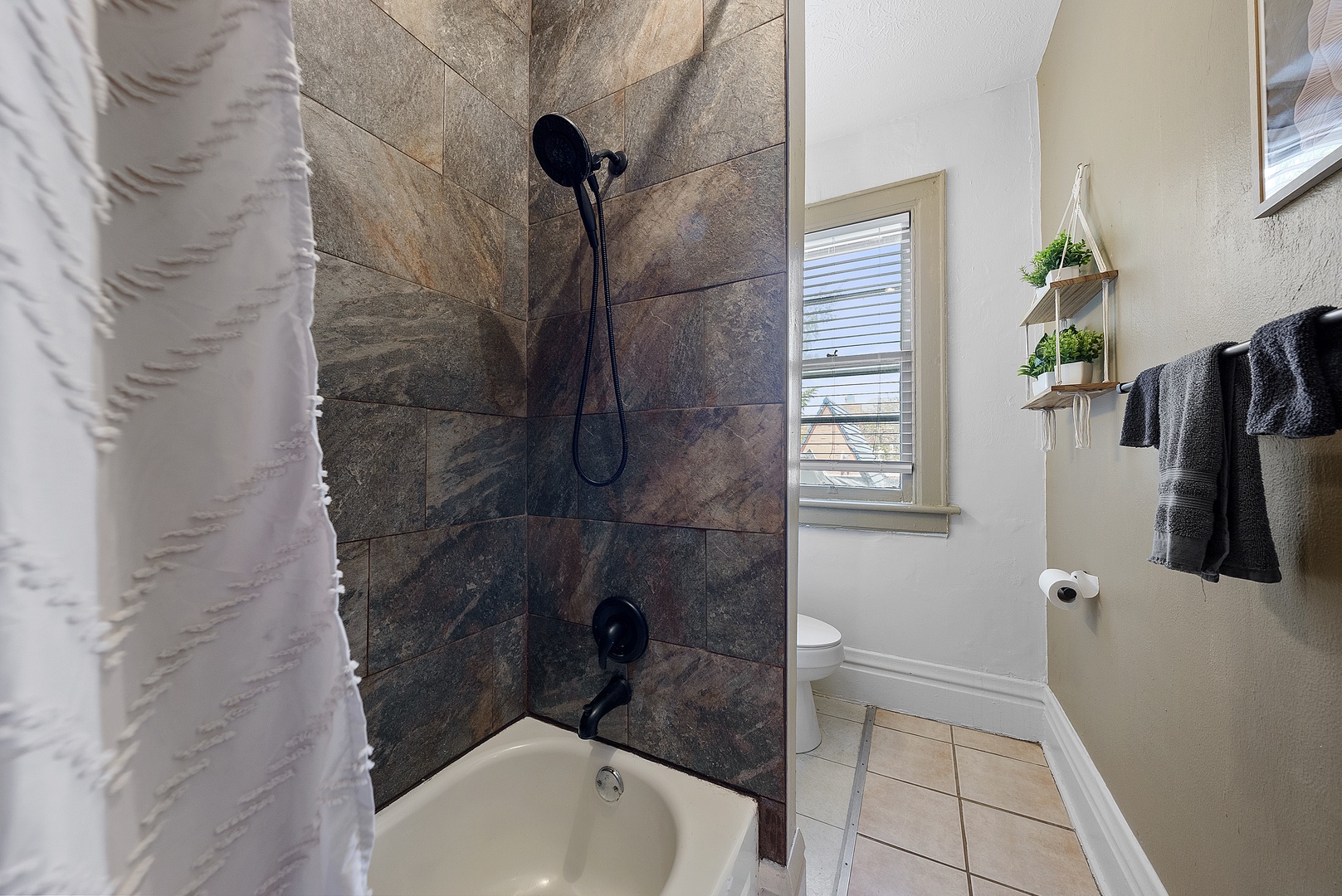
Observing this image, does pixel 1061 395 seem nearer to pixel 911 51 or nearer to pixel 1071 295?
pixel 1071 295

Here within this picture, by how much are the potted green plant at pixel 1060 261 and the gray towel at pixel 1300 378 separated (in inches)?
37.5

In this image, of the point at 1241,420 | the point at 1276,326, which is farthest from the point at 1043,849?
the point at 1276,326

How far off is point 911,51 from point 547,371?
191 centimetres

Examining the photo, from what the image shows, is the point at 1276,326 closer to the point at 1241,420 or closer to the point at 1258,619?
the point at 1241,420

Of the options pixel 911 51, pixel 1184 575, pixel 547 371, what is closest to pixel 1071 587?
pixel 1184 575

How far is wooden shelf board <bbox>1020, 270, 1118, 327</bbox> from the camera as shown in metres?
1.47

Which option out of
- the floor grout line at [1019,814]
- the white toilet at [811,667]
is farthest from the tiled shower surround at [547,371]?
the floor grout line at [1019,814]

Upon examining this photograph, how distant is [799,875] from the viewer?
1171 mm

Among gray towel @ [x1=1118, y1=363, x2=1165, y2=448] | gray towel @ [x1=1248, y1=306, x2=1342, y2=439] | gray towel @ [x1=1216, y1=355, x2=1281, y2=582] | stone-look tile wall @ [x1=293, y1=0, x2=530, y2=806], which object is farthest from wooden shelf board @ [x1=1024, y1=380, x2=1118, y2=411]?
stone-look tile wall @ [x1=293, y1=0, x2=530, y2=806]

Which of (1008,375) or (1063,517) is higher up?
(1008,375)

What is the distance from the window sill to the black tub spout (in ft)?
3.72

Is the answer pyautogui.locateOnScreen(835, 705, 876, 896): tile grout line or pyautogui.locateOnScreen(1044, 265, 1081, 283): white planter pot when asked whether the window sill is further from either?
pyautogui.locateOnScreen(1044, 265, 1081, 283): white planter pot

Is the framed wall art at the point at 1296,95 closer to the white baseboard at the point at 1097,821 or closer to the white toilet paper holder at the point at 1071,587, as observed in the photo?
the white toilet paper holder at the point at 1071,587

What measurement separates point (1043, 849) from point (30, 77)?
2184mm
